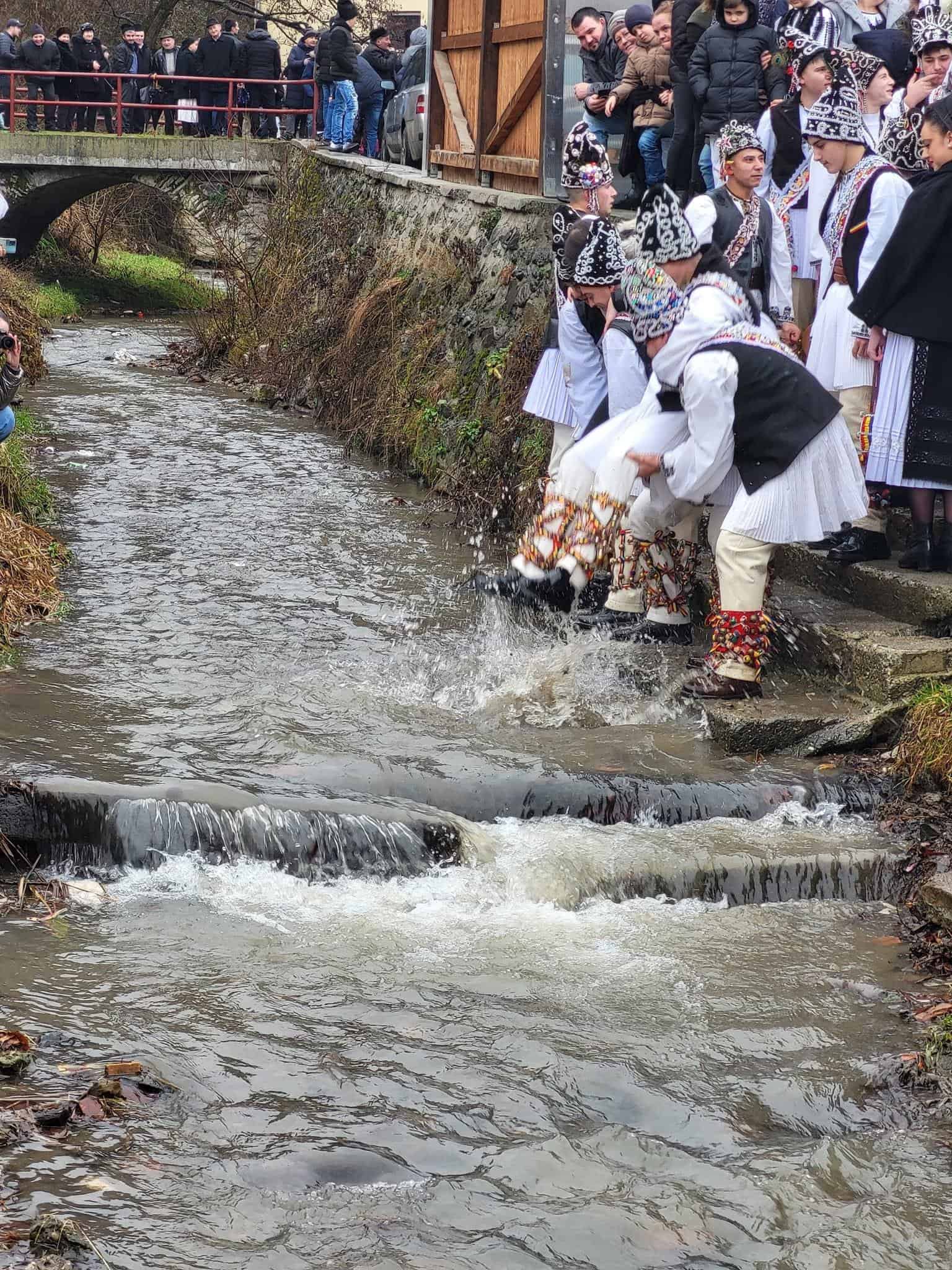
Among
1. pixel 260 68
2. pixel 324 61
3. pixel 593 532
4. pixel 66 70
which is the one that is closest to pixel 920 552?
pixel 593 532

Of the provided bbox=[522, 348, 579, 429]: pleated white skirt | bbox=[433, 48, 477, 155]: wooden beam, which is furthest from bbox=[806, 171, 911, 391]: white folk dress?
bbox=[433, 48, 477, 155]: wooden beam

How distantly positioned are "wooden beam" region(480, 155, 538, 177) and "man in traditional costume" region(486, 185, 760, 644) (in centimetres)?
519

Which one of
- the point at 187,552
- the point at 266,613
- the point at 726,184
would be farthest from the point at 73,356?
the point at 726,184

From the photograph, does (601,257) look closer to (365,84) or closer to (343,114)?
(365,84)

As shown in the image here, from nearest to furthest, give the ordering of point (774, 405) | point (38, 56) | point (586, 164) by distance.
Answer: point (774, 405)
point (586, 164)
point (38, 56)

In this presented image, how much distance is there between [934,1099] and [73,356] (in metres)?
18.2

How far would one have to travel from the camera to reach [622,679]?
769 cm

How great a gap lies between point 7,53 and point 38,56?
80cm

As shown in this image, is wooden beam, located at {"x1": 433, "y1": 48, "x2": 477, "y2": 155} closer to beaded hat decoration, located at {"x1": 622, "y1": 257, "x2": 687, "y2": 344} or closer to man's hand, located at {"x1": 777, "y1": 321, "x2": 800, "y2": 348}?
man's hand, located at {"x1": 777, "y1": 321, "x2": 800, "y2": 348}

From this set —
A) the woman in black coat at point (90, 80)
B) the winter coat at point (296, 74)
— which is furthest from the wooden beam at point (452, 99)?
the woman in black coat at point (90, 80)

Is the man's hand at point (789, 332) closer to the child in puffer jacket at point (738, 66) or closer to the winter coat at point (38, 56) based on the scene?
the child in puffer jacket at point (738, 66)

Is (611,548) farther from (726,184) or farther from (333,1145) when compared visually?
(333,1145)

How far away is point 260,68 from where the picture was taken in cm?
2677

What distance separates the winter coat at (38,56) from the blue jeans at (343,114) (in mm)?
7766
